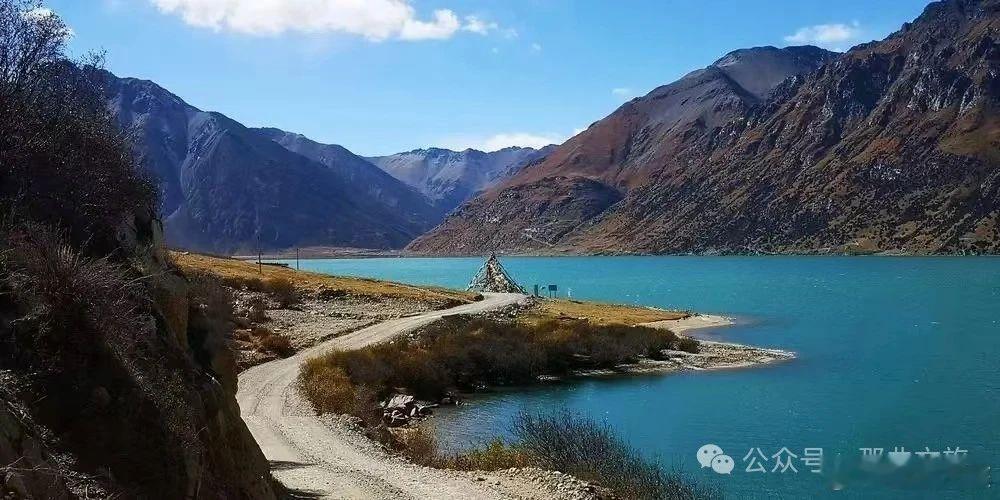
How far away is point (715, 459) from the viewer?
27.0 m

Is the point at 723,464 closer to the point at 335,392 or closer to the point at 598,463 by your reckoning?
the point at 598,463

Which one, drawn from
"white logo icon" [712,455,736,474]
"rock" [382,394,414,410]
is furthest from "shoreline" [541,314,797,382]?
"white logo icon" [712,455,736,474]

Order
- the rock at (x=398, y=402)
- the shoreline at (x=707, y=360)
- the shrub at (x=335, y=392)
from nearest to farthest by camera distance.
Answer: the shrub at (x=335, y=392) → the rock at (x=398, y=402) → the shoreline at (x=707, y=360)

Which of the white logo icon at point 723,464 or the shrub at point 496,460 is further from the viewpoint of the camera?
the white logo icon at point 723,464

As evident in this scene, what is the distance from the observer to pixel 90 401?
26.5 feet

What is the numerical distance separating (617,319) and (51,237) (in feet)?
202

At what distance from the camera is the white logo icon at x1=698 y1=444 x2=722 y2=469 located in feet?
86.6

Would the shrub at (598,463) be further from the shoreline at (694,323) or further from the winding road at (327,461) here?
the shoreline at (694,323)

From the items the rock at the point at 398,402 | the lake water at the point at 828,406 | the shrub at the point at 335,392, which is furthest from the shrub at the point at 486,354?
the lake water at the point at 828,406

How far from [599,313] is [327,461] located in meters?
55.6

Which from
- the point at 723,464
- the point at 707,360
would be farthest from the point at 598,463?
the point at 707,360

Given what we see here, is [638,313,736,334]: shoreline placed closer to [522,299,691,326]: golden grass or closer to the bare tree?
[522,299,691,326]: golden grass

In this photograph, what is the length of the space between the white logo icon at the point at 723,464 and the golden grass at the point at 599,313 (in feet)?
98.4

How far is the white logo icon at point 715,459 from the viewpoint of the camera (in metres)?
25.6
